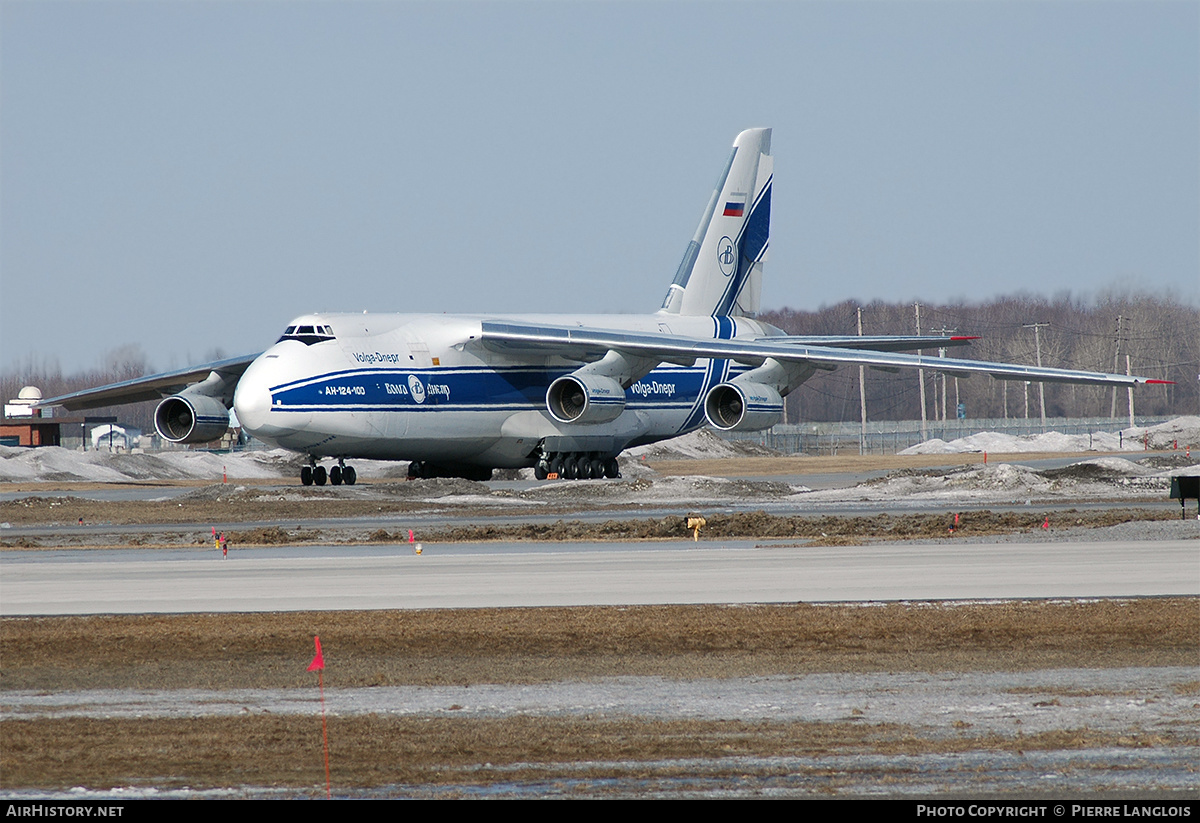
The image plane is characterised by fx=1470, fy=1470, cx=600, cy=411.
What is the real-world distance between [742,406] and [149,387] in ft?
52.9

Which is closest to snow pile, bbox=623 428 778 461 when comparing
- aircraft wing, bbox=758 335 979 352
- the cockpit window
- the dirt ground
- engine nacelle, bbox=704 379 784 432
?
aircraft wing, bbox=758 335 979 352

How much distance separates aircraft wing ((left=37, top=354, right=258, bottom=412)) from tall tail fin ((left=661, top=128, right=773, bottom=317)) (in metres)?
12.3

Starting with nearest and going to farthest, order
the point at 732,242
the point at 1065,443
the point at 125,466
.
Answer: the point at 732,242
the point at 125,466
the point at 1065,443

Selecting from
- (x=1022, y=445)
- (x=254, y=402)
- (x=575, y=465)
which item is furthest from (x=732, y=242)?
(x=1022, y=445)

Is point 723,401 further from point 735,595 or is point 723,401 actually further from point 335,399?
point 735,595

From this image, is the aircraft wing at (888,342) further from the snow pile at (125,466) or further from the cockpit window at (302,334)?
the snow pile at (125,466)

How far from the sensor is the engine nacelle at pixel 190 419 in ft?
119

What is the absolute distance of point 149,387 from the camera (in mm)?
39688

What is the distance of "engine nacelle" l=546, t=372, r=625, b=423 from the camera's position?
34.7 m

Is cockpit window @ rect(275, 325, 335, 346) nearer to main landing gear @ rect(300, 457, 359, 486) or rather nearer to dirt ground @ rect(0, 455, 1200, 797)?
main landing gear @ rect(300, 457, 359, 486)

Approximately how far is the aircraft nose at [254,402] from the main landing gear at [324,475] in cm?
370

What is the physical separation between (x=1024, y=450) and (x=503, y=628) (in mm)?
64468

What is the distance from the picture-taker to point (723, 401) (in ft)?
120

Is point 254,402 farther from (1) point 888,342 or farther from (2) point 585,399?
(1) point 888,342
